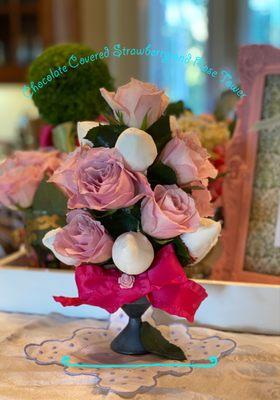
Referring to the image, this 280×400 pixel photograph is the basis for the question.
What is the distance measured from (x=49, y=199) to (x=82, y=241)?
0.26 metres

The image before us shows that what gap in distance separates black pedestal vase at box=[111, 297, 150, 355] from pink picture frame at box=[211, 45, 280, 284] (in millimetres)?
217

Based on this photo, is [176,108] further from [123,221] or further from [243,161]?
[123,221]

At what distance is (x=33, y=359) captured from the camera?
2.18ft

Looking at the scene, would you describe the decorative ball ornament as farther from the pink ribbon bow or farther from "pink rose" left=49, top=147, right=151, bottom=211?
the pink ribbon bow

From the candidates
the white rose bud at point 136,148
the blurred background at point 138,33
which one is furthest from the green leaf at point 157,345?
the blurred background at point 138,33

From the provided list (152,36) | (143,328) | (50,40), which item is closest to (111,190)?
(143,328)

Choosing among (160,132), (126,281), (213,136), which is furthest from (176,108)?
(126,281)

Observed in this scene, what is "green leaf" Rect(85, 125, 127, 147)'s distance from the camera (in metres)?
0.63

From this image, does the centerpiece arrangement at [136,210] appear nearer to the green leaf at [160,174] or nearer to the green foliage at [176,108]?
the green leaf at [160,174]

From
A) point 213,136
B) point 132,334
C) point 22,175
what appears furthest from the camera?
point 213,136

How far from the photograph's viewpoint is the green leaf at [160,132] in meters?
0.63

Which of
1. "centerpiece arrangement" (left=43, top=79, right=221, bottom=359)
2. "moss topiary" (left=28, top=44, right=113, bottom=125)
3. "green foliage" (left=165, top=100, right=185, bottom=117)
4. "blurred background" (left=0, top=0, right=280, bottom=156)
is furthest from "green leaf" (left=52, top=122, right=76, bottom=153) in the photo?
"blurred background" (left=0, top=0, right=280, bottom=156)

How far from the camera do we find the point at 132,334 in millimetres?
692

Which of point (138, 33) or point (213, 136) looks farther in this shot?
point (138, 33)
